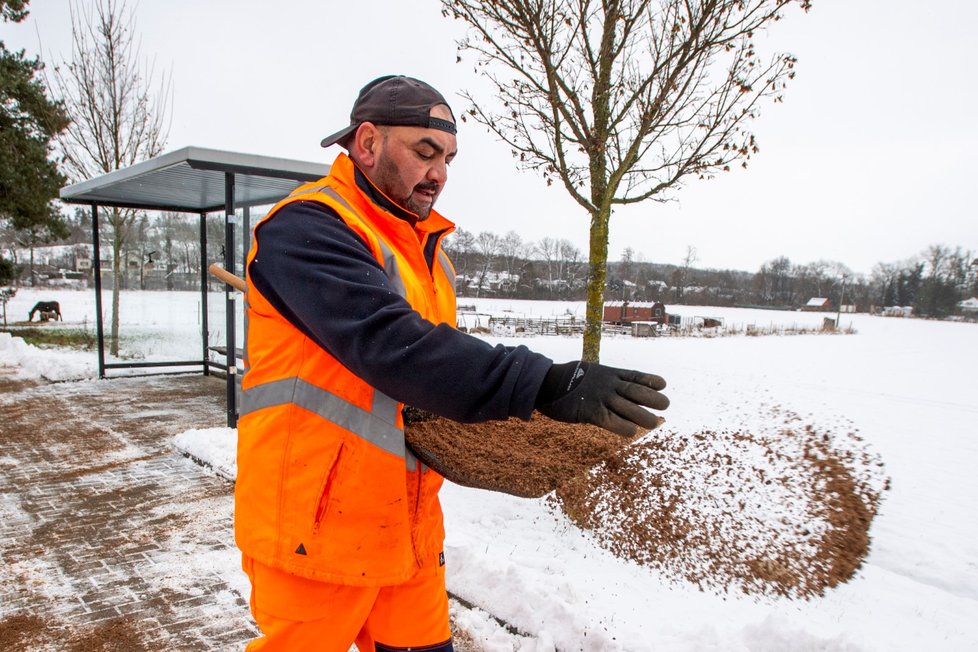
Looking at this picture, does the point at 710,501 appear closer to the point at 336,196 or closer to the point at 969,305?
the point at 336,196

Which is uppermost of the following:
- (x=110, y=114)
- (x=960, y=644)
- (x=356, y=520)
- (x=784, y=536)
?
(x=110, y=114)

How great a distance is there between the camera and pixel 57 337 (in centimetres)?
1574

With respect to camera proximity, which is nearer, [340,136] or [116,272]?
[340,136]

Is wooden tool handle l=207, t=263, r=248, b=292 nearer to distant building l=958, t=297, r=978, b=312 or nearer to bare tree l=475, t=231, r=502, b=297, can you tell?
bare tree l=475, t=231, r=502, b=297

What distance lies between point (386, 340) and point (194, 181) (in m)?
7.27

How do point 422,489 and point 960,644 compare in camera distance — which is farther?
Answer: point 960,644

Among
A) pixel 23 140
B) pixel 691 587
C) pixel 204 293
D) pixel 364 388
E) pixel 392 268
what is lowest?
pixel 691 587

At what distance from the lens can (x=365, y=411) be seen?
1181 millimetres

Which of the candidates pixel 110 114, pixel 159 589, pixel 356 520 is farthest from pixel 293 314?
pixel 110 114

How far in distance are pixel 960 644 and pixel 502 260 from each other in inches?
2870

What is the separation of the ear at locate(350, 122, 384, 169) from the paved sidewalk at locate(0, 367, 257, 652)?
2488 millimetres

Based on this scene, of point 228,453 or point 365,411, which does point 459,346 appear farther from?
point 228,453

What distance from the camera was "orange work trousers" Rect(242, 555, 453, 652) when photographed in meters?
1.24

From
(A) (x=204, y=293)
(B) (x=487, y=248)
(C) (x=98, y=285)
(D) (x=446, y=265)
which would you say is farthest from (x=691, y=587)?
(B) (x=487, y=248)
